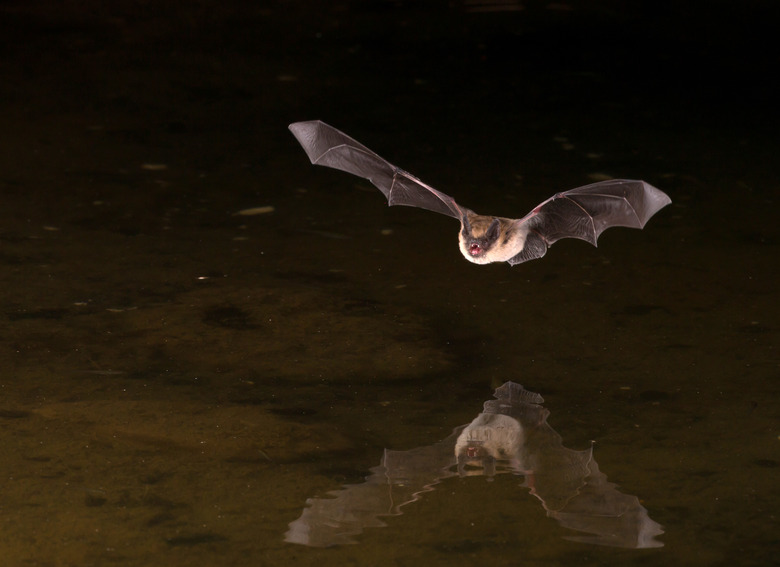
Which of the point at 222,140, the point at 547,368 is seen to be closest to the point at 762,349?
the point at 547,368

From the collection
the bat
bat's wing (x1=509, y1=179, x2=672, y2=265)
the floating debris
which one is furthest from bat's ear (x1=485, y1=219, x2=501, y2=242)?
the floating debris

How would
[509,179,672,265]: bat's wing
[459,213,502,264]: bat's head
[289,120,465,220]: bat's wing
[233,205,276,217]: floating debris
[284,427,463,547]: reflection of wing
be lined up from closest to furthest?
[284,427,463,547]: reflection of wing, [459,213,502,264]: bat's head, [509,179,672,265]: bat's wing, [289,120,465,220]: bat's wing, [233,205,276,217]: floating debris

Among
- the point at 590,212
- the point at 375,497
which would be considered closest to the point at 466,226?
the point at 590,212

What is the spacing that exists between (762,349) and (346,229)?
135 centimetres

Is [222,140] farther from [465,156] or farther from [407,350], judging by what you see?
[407,350]

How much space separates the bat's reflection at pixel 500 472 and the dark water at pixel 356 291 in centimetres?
3

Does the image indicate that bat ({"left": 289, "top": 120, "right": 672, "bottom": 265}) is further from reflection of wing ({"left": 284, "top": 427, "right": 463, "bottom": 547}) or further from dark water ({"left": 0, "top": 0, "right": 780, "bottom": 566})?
reflection of wing ({"left": 284, "top": 427, "right": 463, "bottom": 547})

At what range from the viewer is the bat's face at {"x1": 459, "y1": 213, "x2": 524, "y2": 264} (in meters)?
2.54

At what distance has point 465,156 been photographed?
429 cm

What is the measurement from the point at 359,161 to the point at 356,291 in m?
0.38

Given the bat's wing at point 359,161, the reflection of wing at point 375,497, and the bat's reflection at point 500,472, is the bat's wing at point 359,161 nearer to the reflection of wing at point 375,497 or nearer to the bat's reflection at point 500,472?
the bat's reflection at point 500,472

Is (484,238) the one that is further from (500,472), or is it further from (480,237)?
(500,472)

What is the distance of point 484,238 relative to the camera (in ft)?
8.34

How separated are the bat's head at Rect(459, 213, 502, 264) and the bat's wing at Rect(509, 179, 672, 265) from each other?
0.64 ft
